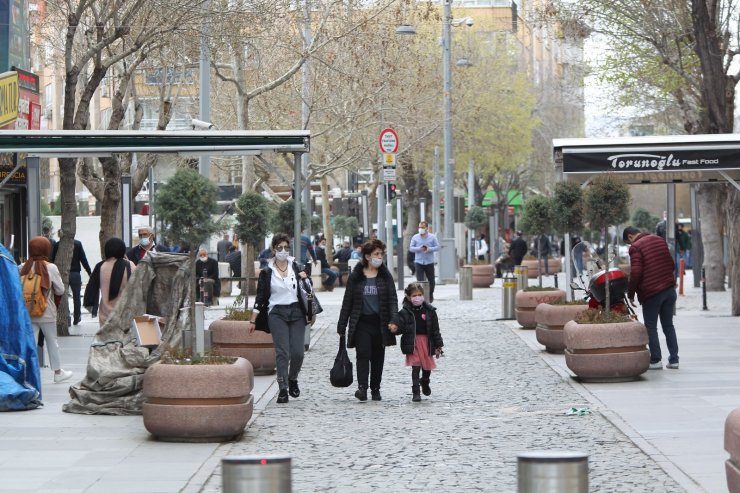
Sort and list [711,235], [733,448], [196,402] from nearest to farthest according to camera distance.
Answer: [733,448]
[196,402]
[711,235]

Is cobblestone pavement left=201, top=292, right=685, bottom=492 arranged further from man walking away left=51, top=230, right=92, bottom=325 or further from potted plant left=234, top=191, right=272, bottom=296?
man walking away left=51, top=230, right=92, bottom=325

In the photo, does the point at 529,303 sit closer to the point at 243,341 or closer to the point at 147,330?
the point at 243,341

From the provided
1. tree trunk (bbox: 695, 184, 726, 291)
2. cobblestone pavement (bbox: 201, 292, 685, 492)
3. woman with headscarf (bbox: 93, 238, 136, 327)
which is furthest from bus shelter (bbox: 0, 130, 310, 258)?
tree trunk (bbox: 695, 184, 726, 291)

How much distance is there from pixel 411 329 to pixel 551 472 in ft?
27.9

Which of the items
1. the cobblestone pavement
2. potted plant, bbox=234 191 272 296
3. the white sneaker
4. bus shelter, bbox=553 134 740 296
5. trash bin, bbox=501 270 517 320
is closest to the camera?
the cobblestone pavement

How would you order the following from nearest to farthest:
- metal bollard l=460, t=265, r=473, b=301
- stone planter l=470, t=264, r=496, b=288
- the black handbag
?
the black handbag < metal bollard l=460, t=265, r=473, b=301 < stone planter l=470, t=264, r=496, b=288

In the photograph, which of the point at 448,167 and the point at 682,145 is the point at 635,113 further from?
the point at 682,145

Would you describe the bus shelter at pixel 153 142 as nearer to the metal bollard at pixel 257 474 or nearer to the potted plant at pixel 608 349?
the potted plant at pixel 608 349

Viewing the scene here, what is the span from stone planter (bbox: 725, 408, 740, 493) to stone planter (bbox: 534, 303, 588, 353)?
11.0 meters

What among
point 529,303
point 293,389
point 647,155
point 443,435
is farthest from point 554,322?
point 443,435

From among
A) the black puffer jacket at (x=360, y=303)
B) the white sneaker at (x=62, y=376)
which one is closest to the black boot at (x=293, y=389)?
the black puffer jacket at (x=360, y=303)

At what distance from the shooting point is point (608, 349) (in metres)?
15.2

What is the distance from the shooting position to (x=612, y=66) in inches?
1501

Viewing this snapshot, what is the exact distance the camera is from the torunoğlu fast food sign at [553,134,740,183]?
19.4 metres
